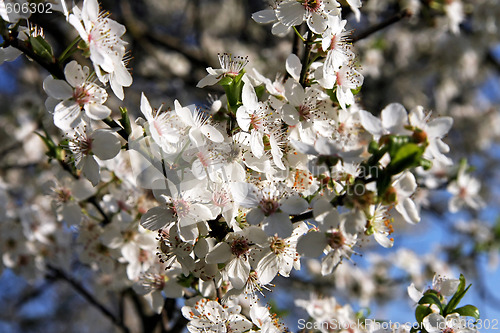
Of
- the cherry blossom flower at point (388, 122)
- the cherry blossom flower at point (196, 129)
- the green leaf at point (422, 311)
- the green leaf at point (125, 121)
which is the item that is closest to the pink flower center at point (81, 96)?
the green leaf at point (125, 121)

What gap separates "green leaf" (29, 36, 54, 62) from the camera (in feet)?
3.97

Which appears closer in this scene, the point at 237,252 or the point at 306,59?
the point at 237,252

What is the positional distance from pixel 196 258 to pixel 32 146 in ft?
9.98

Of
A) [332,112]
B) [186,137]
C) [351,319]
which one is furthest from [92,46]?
[351,319]

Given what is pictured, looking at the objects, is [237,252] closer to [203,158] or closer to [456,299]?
[203,158]

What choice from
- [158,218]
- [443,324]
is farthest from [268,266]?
[443,324]

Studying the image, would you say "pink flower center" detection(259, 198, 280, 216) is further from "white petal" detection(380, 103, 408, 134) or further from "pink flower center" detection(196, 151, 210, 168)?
"white petal" detection(380, 103, 408, 134)

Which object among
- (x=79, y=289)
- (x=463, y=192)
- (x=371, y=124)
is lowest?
A: (x=79, y=289)

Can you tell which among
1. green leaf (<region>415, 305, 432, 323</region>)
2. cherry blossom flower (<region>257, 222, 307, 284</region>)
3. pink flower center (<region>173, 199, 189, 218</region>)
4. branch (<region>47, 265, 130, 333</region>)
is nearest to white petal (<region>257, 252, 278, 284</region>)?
cherry blossom flower (<region>257, 222, 307, 284</region>)

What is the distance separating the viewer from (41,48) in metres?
1.22

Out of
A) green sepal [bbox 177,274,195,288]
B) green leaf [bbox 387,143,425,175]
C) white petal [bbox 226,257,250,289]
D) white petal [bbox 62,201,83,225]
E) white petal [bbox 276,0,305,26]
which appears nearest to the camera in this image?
green leaf [bbox 387,143,425,175]

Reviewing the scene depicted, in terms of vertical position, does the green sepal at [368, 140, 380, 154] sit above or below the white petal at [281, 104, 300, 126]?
above

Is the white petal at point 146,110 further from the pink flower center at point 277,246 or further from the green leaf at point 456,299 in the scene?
the green leaf at point 456,299

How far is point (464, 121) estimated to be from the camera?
666 centimetres
